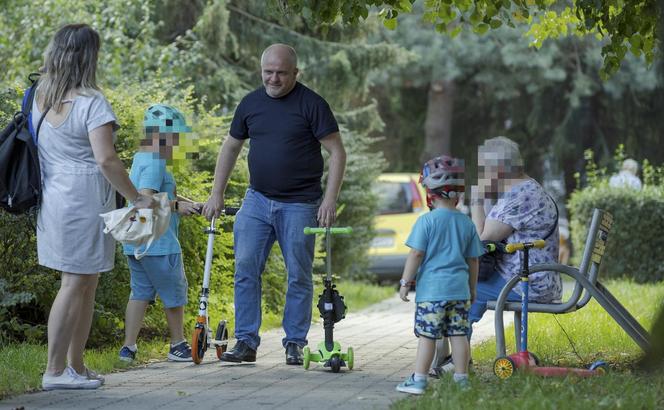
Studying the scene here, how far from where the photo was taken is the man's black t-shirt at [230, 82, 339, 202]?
8.25 meters

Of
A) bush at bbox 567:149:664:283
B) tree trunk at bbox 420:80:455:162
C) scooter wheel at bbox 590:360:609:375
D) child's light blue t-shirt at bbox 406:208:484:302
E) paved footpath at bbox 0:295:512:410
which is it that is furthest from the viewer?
tree trunk at bbox 420:80:455:162

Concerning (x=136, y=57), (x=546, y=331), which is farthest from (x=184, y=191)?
(x=136, y=57)

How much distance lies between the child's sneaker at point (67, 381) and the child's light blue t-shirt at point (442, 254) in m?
1.81

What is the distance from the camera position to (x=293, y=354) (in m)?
8.38

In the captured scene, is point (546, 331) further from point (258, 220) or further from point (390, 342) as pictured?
point (258, 220)

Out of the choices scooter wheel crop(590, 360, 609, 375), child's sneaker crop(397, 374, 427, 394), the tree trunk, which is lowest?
child's sneaker crop(397, 374, 427, 394)

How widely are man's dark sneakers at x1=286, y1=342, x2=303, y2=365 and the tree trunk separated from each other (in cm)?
2531

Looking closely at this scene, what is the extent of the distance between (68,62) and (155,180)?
146 cm

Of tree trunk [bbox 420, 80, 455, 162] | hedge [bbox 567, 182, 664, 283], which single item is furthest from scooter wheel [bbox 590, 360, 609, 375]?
tree trunk [bbox 420, 80, 455, 162]

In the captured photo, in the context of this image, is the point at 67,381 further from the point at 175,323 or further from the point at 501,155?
the point at 501,155

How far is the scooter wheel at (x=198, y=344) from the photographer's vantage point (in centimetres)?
823

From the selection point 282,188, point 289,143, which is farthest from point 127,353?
point 289,143

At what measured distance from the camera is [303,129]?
27.1ft

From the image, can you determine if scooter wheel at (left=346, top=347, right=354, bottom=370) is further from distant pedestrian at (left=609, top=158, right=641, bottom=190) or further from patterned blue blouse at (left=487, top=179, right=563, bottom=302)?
distant pedestrian at (left=609, top=158, right=641, bottom=190)
